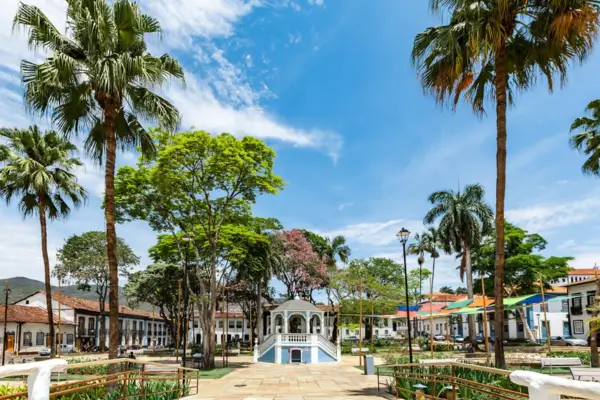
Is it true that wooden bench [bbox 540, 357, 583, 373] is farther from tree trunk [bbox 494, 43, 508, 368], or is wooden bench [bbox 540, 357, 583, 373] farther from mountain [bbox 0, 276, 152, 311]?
mountain [bbox 0, 276, 152, 311]

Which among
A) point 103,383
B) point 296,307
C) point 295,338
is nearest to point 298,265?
point 296,307

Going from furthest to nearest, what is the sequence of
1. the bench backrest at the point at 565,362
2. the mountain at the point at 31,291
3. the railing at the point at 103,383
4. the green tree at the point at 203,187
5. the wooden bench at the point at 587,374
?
the mountain at the point at 31,291 < the green tree at the point at 203,187 < the bench backrest at the point at 565,362 < the wooden bench at the point at 587,374 < the railing at the point at 103,383

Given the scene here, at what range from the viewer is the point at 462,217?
4506cm

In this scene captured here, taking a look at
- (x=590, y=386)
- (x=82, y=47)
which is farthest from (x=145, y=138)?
(x=590, y=386)

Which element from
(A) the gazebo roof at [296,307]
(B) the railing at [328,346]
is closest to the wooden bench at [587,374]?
(B) the railing at [328,346]

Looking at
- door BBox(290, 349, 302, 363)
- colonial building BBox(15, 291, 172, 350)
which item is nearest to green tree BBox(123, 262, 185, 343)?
colonial building BBox(15, 291, 172, 350)

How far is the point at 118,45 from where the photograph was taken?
46.5 feet

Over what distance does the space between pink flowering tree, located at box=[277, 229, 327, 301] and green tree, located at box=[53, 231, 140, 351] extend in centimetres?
2043

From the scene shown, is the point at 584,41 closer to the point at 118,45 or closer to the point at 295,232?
the point at 118,45

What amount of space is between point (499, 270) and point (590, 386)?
414 inches

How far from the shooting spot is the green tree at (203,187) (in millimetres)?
27062

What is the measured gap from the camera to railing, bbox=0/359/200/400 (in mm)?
4961

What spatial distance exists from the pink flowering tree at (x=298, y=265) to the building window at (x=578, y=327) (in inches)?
1120

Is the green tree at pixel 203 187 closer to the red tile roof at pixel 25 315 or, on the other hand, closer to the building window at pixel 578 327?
the red tile roof at pixel 25 315
